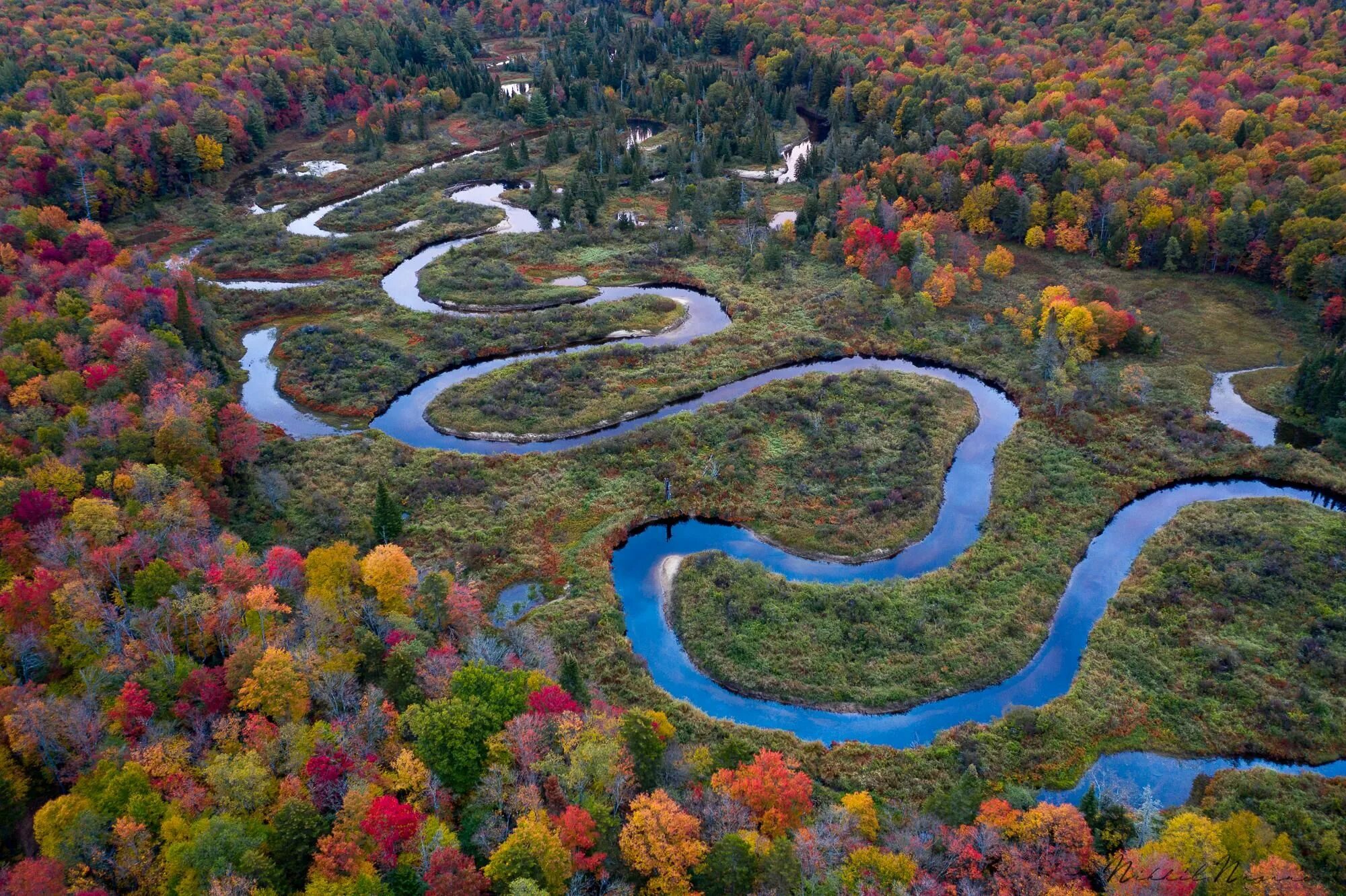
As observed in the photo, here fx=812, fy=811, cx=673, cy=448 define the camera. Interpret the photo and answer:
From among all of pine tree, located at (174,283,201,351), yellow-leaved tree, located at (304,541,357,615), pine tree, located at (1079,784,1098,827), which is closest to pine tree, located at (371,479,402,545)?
yellow-leaved tree, located at (304,541,357,615)

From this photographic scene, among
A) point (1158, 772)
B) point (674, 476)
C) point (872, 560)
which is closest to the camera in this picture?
point (1158, 772)

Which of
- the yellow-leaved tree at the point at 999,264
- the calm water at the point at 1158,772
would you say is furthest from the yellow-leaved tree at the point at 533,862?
the yellow-leaved tree at the point at 999,264

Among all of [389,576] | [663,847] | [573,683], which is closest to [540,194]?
[389,576]

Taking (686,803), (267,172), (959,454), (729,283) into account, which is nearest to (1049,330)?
(959,454)

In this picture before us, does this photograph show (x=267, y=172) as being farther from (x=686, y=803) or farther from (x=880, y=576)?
(x=686, y=803)

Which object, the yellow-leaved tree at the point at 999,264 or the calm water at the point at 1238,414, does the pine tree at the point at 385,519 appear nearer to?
the calm water at the point at 1238,414

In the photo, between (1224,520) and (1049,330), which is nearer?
(1224,520)

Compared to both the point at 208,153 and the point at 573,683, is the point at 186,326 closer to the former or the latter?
the point at 573,683
